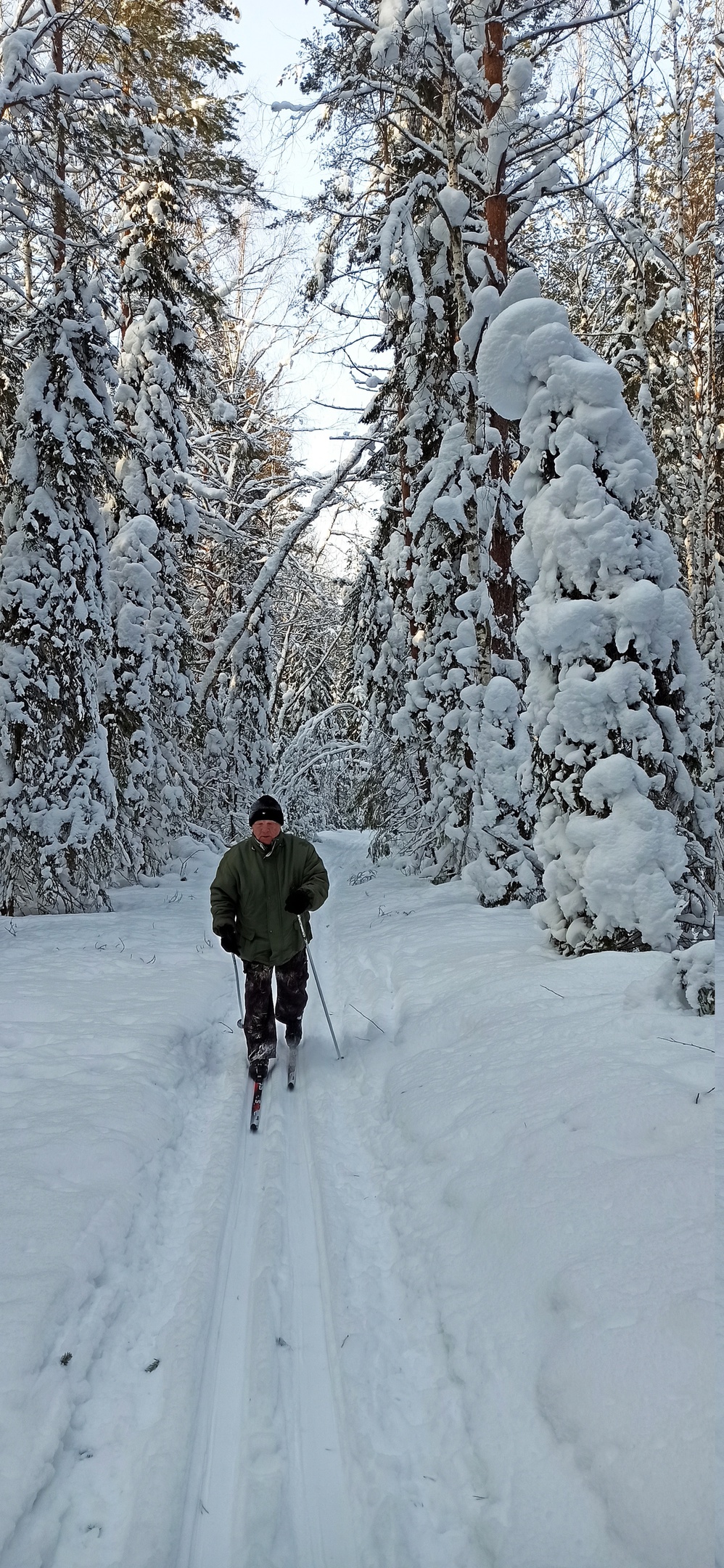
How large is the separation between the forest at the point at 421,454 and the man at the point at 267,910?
2027 millimetres

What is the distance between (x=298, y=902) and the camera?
638 centimetres

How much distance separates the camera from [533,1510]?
2.22 m

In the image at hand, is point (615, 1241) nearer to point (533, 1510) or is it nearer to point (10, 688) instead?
point (533, 1510)

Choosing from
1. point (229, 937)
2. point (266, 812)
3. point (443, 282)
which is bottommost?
point (229, 937)

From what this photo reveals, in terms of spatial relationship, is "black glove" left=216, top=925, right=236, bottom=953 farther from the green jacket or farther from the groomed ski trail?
the groomed ski trail

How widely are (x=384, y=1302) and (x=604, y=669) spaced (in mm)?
4274

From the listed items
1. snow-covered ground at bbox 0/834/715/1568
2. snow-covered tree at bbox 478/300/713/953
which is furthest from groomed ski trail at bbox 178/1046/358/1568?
snow-covered tree at bbox 478/300/713/953

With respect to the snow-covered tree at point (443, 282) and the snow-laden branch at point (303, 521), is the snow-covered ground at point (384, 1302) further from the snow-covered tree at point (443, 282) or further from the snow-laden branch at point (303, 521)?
the snow-laden branch at point (303, 521)

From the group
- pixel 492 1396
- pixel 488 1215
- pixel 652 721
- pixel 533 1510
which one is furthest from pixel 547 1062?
pixel 652 721

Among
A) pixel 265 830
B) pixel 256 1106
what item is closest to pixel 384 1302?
pixel 256 1106

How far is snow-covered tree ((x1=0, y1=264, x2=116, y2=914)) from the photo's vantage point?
420 inches

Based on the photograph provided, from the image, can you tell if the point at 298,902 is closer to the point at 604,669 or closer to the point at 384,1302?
the point at 604,669

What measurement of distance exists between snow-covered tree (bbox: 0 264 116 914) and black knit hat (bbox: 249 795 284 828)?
5.54 metres

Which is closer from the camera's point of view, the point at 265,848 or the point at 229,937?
the point at 229,937
